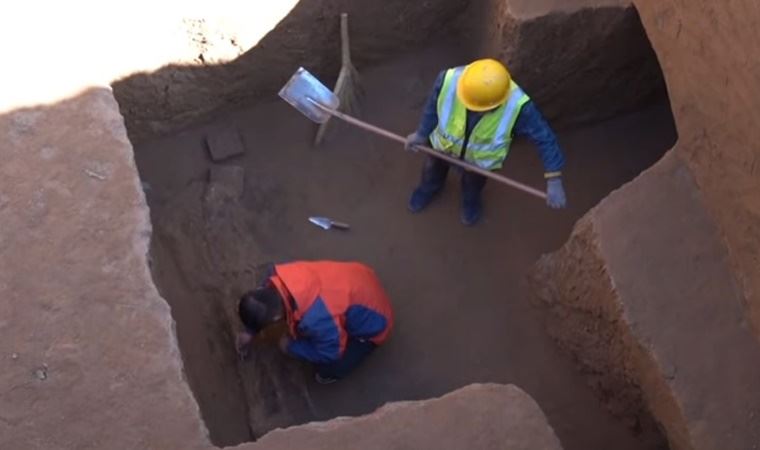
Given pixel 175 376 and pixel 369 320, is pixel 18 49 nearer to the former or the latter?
pixel 175 376

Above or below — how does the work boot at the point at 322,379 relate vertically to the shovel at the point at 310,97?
below

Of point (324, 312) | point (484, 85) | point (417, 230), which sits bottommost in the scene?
point (417, 230)

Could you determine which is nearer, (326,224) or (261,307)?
(261,307)

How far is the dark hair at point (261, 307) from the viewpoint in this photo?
434 centimetres

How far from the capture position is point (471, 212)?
526 centimetres

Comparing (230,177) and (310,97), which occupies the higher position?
(310,97)

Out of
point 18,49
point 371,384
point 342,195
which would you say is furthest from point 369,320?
point 18,49

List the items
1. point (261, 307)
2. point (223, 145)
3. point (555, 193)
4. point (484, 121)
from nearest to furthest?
point (261, 307)
point (484, 121)
point (555, 193)
point (223, 145)

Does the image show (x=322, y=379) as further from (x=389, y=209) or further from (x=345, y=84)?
(x=345, y=84)

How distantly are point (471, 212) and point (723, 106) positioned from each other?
5.04 feet

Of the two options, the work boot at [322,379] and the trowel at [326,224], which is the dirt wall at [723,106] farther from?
the work boot at [322,379]

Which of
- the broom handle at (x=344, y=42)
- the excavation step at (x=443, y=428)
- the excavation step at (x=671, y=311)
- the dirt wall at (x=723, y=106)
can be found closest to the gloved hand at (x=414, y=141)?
the broom handle at (x=344, y=42)

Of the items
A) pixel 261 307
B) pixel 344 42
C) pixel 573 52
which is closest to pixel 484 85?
pixel 573 52

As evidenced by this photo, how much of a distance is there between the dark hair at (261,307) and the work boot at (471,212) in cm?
129
